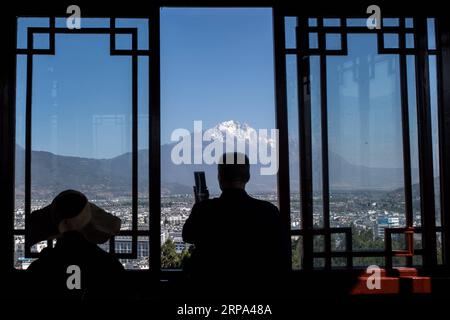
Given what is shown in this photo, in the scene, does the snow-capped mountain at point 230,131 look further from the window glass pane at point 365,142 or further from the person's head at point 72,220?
the person's head at point 72,220

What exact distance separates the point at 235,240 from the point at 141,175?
0.75 metres

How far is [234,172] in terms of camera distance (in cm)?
228

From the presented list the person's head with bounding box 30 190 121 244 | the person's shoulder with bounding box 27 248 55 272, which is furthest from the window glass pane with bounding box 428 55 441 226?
the person's shoulder with bounding box 27 248 55 272

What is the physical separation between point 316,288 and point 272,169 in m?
0.64

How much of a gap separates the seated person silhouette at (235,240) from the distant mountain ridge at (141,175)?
467 mm

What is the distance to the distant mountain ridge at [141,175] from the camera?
2756 millimetres

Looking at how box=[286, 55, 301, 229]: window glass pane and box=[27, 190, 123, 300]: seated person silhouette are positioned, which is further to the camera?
box=[286, 55, 301, 229]: window glass pane

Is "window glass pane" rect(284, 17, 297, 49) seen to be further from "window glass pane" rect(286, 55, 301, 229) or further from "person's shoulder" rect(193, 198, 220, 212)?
"person's shoulder" rect(193, 198, 220, 212)

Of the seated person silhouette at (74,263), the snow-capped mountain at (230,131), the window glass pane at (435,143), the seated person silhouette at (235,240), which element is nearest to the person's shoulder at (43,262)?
the seated person silhouette at (74,263)

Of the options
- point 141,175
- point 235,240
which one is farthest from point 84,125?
point 235,240

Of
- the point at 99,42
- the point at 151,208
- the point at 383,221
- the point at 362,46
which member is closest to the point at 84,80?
the point at 99,42

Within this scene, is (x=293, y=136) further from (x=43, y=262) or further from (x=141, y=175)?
(x=43, y=262)

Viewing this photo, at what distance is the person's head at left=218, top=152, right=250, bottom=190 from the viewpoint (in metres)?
2.28
